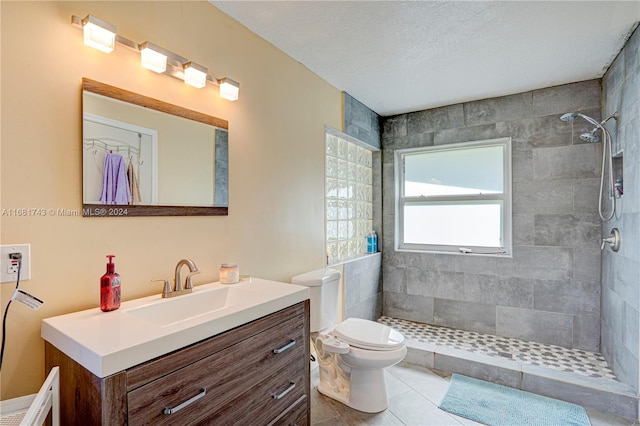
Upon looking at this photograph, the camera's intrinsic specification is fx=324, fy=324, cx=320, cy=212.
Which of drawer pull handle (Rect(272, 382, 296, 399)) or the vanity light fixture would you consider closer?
the vanity light fixture

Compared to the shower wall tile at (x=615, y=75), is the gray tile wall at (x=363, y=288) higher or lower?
lower

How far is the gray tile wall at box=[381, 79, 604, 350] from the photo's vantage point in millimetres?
2754

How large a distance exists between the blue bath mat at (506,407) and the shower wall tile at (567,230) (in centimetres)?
131

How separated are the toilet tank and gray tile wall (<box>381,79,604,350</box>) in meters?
1.45

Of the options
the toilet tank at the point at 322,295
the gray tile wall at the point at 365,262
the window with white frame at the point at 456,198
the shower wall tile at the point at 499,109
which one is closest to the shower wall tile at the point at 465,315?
the window with white frame at the point at 456,198

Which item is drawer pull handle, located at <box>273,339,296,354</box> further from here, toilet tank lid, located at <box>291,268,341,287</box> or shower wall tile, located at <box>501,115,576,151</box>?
shower wall tile, located at <box>501,115,576,151</box>

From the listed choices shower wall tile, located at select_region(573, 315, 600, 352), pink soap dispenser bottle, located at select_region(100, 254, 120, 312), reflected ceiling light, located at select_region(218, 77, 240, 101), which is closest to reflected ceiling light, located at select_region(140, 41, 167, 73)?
reflected ceiling light, located at select_region(218, 77, 240, 101)

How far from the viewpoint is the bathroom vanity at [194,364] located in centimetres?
90

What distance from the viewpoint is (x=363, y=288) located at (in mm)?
3312

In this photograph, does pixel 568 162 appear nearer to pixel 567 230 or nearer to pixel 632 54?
pixel 567 230

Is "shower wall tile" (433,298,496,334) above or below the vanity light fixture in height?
below

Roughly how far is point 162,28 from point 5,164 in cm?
90

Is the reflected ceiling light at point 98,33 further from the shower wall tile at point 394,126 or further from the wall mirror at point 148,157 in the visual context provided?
the shower wall tile at point 394,126

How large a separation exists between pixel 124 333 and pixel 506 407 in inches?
92.6
